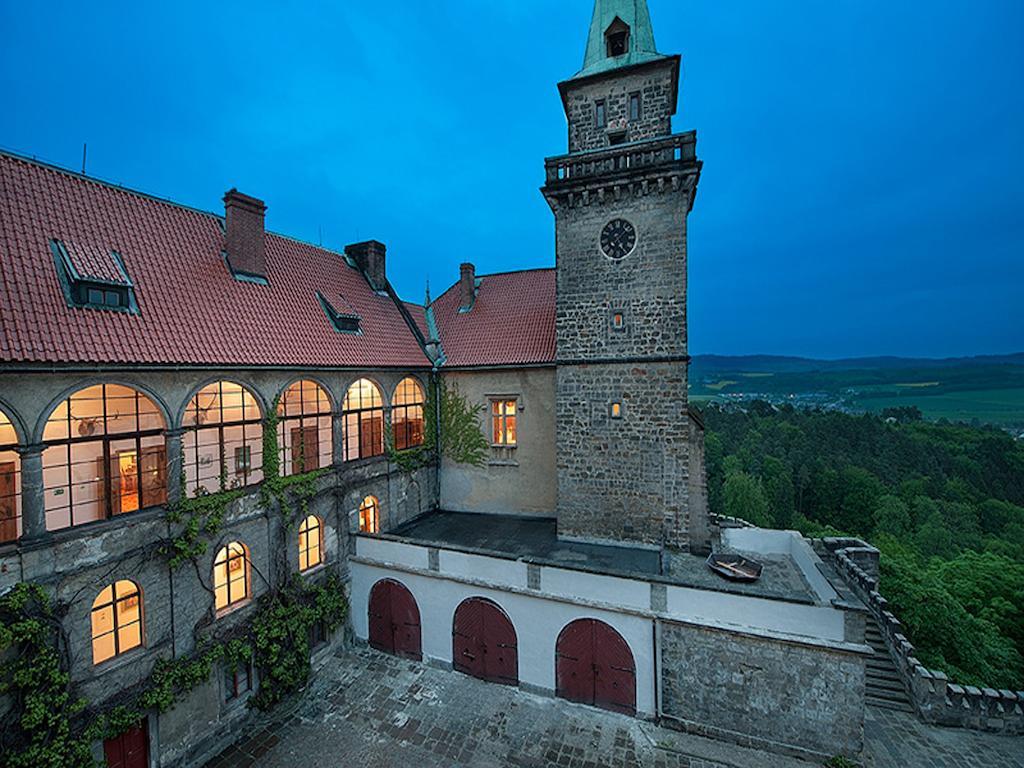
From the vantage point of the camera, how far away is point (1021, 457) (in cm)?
4828

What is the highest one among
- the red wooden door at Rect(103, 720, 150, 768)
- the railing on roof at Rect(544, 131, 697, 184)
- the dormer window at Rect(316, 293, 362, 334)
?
the railing on roof at Rect(544, 131, 697, 184)

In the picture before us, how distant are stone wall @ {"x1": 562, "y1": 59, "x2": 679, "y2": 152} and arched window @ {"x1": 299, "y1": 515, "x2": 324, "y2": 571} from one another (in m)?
14.4

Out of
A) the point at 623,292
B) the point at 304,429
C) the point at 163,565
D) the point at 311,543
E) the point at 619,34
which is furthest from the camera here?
the point at 619,34

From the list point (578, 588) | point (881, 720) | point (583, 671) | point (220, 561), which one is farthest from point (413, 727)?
point (881, 720)

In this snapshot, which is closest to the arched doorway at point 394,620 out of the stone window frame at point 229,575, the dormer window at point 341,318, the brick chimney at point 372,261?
the stone window frame at point 229,575

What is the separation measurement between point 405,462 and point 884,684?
15.6 m

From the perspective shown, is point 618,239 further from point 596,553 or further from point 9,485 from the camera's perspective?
point 9,485

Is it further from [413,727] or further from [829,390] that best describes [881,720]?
[829,390]

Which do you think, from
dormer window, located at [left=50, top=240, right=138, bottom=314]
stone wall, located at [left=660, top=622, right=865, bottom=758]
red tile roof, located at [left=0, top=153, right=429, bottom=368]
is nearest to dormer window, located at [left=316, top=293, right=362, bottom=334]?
red tile roof, located at [left=0, top=153, right=429, bottom=368]

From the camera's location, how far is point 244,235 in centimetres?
1379

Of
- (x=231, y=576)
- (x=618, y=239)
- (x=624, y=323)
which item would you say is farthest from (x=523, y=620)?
(x=618, y=239)

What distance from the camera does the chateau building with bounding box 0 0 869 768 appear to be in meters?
9.20

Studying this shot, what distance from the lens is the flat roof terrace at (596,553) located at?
1142 cm

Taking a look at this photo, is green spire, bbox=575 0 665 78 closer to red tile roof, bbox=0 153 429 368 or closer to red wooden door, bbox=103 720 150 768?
red tile roof, bbox=0 153 429 368
